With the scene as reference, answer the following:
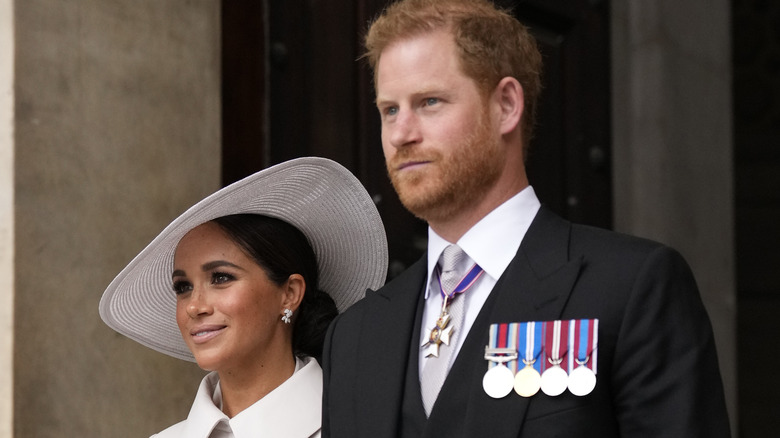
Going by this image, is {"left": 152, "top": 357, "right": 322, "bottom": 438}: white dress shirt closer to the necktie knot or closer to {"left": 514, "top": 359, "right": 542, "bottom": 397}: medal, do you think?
the necktie knot

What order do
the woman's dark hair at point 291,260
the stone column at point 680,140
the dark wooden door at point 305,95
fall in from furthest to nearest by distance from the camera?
1. the stone column at point 680,140
2. the dark wooden door at point 305,95
3. the woman's dark hair at point 291,260

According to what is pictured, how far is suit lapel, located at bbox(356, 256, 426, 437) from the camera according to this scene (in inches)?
87.3

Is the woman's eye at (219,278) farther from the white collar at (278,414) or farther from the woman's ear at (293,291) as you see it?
the white collar at (278,414)

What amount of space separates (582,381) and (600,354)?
6 cm

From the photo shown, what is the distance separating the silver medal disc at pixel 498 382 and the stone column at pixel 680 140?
2.86 metres

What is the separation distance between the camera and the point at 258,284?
9.23ft

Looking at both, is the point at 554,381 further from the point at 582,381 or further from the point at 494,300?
the point at 494,300

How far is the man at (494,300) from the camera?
2.02 m

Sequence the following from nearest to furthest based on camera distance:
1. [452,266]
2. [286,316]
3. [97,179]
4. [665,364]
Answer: [665,364] → [452,266] → [286,316] → [97,179]

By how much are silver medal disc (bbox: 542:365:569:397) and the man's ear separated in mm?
460

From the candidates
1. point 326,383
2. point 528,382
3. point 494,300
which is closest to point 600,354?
point 528,382

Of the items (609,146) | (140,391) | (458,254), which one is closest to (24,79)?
(140,391)

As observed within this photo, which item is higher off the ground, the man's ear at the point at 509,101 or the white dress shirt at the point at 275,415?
the man's ear at the point at 509,101

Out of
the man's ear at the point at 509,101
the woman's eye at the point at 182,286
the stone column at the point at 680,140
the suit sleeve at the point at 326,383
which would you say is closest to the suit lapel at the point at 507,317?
the man's ear at the point at 509,101
